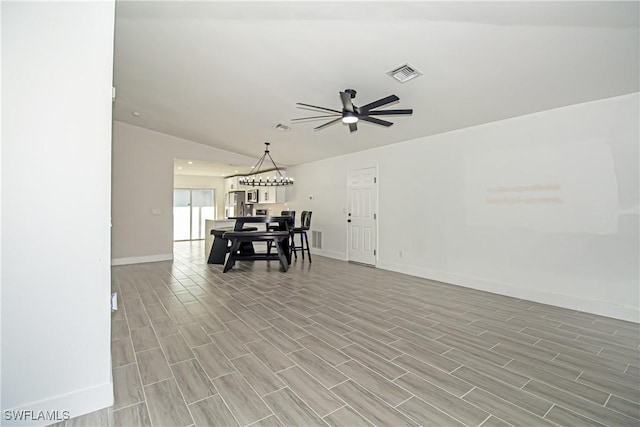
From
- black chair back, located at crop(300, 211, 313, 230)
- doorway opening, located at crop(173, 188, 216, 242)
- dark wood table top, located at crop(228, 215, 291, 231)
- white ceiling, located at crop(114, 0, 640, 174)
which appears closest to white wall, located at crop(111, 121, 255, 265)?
white ceiling, located at crop(114, 0, 640, 174)

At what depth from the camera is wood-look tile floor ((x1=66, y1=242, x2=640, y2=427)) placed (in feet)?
5.58

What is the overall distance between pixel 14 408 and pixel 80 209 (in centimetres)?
107

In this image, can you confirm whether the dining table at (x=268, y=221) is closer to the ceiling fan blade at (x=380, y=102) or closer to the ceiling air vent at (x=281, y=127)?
the ceiling air vent at (x=281, y=127)

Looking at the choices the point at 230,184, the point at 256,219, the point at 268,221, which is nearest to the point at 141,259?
the point at 256,219

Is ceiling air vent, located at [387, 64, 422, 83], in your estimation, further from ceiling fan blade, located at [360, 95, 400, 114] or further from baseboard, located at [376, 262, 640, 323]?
baseboard, located at [376, 262, 640, 323]

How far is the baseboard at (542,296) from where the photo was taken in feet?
10.5

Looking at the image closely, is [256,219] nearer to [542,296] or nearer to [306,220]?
[306,220]

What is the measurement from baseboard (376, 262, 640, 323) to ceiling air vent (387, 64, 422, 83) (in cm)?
312

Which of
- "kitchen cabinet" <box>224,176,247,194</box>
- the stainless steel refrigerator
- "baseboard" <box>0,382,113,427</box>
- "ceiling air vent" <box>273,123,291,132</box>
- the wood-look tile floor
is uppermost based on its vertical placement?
"ceiling air vent" <box>273,123,291,132</box>

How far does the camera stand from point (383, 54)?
2.79 metres

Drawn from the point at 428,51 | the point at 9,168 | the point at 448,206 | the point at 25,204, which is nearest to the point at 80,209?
the point at 25,204

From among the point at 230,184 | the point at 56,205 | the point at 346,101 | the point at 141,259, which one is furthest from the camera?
the point at 230,184

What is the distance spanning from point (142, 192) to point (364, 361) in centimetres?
625

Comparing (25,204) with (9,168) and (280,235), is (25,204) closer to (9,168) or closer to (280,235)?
(9,168)
